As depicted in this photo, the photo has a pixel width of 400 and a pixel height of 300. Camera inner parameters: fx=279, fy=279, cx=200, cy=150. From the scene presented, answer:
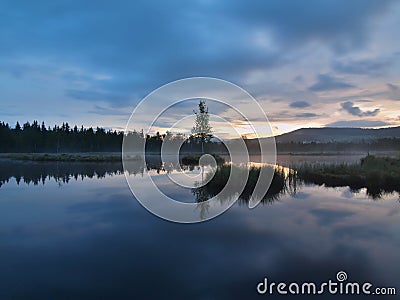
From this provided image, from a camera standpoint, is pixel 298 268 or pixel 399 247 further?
pixel 399 247

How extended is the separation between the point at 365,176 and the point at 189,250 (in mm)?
15831

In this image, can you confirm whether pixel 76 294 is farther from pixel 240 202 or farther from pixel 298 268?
pixel 240 202

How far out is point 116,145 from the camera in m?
94.2

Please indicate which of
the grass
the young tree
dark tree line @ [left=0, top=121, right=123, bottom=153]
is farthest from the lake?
dark tree line @ [left=0, top=121, right=123, bottom=153]

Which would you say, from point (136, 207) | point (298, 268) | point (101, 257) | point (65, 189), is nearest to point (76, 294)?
point (101, 257)

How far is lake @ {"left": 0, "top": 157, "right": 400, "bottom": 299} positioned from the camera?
5047mm

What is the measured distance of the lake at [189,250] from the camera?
5047 mm

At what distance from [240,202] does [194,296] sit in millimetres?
7495

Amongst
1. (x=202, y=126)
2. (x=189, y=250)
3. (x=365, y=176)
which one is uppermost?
(x=202, y=126)

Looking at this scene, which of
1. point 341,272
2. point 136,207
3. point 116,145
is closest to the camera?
point 341,272

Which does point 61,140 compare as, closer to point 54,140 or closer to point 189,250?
point 54,140

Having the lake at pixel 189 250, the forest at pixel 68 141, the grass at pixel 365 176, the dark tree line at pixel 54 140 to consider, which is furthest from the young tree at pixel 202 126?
the dark tree line at pixel 54 140

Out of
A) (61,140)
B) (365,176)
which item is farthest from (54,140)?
(365,176)

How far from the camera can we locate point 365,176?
18094mm
